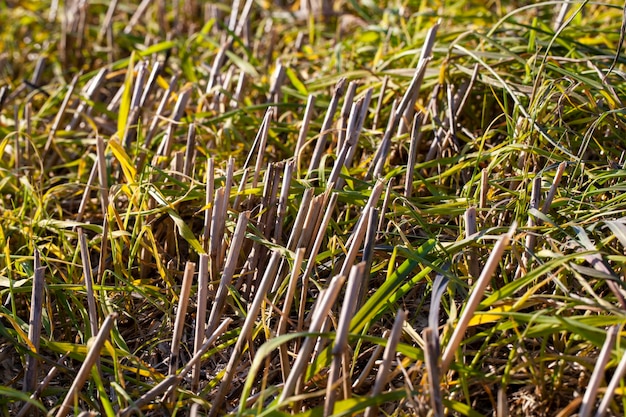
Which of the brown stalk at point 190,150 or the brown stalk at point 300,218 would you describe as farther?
the brown stalk at point 190,150

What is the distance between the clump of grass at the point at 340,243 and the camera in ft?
3.67

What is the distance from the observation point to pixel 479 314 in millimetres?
1128

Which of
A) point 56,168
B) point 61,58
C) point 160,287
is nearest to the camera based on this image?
point 160,287

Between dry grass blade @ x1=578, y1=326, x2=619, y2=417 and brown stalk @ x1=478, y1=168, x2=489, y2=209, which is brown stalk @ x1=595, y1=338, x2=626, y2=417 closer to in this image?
dry grass blade @ x1=578, y1=326, x2=619, y2=417

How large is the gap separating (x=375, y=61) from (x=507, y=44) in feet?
1.19

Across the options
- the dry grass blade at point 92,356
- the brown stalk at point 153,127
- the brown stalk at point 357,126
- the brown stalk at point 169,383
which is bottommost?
the brown stalk at point 169,383

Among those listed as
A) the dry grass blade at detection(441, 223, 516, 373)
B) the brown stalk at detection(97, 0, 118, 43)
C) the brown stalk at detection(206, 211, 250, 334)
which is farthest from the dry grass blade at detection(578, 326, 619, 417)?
the brown stalk at detection(97, 0, 118, 43)

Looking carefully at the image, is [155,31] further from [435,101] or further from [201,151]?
[435,101]

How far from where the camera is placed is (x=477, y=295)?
3.38ft

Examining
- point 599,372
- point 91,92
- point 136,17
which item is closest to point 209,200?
point 599,372

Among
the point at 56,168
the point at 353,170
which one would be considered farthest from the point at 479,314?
the point at 56,168

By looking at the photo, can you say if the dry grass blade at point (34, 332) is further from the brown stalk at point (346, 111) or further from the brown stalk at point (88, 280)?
the brown stalk at point (346, 111)

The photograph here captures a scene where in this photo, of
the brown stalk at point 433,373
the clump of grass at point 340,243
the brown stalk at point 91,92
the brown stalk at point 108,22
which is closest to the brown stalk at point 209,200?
the clump of grass at point 340,243

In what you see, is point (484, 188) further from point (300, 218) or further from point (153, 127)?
point (153, 127)
